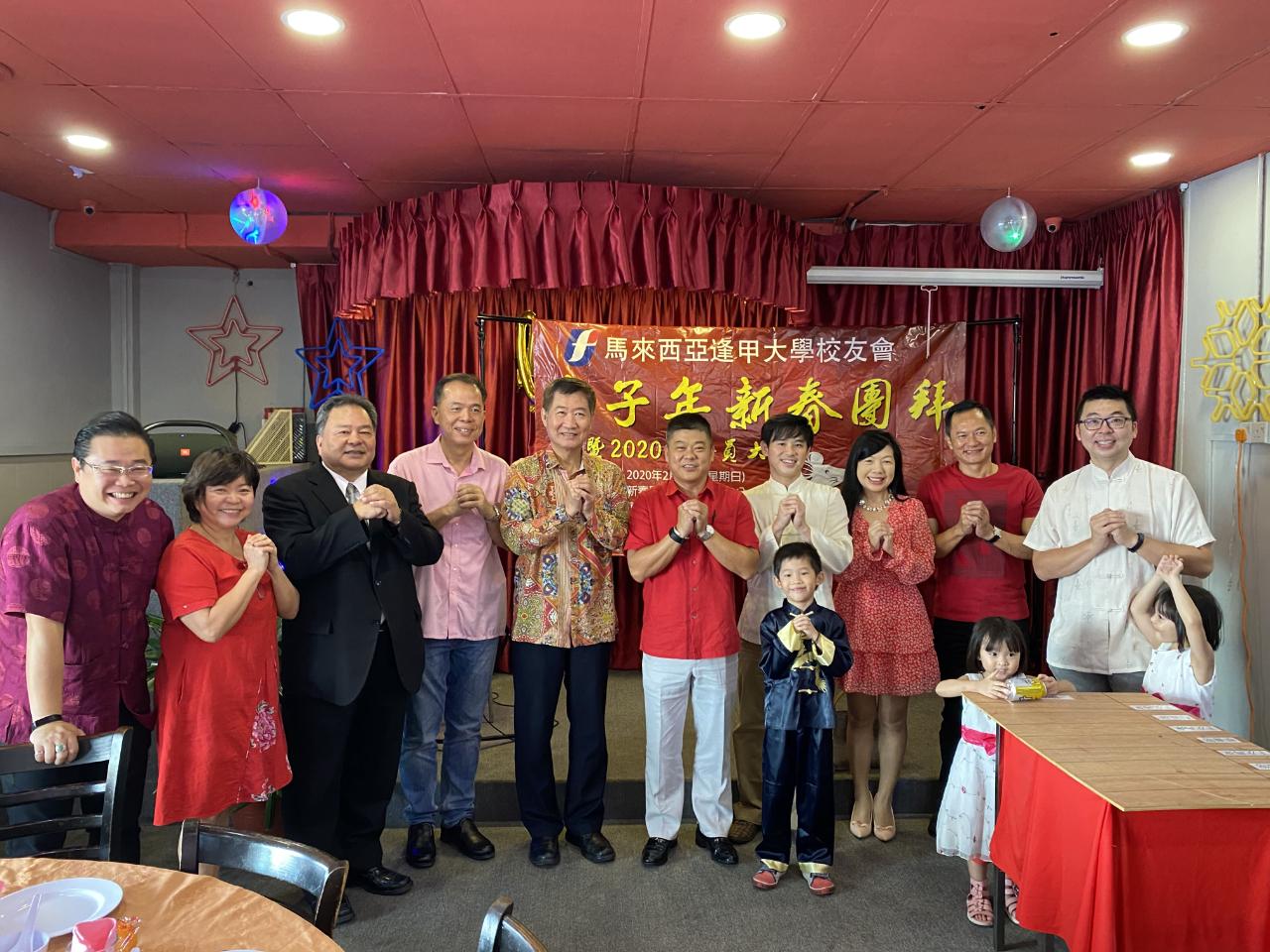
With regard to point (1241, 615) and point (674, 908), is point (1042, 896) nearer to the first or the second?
point (674, 908)

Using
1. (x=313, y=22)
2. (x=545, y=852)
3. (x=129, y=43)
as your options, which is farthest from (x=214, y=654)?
(x=129, y=43)

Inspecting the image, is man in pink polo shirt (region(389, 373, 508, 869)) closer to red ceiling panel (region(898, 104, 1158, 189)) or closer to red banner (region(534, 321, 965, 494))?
red banner (region(534, 321, 965, 494))

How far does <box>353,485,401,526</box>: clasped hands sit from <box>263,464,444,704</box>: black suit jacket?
0.03 meters

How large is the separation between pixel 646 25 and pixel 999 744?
6.99 ft

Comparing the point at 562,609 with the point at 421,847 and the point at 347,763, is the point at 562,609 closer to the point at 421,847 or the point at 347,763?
the point at 347,763

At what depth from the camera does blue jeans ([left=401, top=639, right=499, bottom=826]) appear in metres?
2.68

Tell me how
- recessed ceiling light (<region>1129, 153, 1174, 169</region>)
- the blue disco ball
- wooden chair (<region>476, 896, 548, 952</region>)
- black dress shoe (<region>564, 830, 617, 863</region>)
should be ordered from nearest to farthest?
wooden chair (<region>476, 896, 548, 952</region>) < black dress shoe (<region>564, 830, 617, 863</region>) < recessed ceiling light (<region>1129, 153, 1174, 169</region>) < the blue disco ball

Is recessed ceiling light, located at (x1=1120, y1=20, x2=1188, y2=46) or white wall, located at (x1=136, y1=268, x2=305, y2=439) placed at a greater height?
recessed ceiling light, located at (x1=1120, y1=20, x2=1188, y2=46)

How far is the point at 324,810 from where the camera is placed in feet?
7.91

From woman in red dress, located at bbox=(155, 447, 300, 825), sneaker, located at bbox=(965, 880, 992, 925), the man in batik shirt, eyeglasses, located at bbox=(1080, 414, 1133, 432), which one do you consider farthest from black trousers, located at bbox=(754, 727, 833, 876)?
woman in red dress, located at bbox=(155, 447, 300, 825)

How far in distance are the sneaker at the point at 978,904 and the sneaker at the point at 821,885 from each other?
1.24ft

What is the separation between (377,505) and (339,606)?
12.3 inches

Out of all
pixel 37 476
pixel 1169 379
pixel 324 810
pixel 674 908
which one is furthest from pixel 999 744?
pixel 37 476

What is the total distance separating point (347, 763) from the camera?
2.54 m
